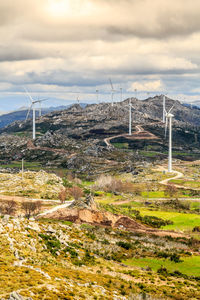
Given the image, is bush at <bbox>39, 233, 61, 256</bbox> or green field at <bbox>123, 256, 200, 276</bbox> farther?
green field at <bbox>123, 256, 200, 276</bbox>

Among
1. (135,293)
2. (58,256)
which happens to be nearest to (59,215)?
(58,256)

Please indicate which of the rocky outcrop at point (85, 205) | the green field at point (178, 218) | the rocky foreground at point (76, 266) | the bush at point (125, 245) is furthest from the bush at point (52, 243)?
Answer: the green field at point (178, 218)

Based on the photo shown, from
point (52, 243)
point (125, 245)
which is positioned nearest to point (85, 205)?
point (125, 245)

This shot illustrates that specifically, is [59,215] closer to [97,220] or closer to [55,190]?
[97,220]

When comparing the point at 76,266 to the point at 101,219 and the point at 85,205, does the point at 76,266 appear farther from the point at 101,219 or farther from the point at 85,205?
the point at 85,205

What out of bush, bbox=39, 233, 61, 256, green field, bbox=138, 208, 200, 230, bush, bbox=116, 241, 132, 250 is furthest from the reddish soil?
bush, bbox=39, 233, 61, 256

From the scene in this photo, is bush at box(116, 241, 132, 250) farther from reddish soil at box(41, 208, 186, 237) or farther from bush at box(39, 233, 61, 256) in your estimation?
reddish soil at box(41, 208, 186, 237)
